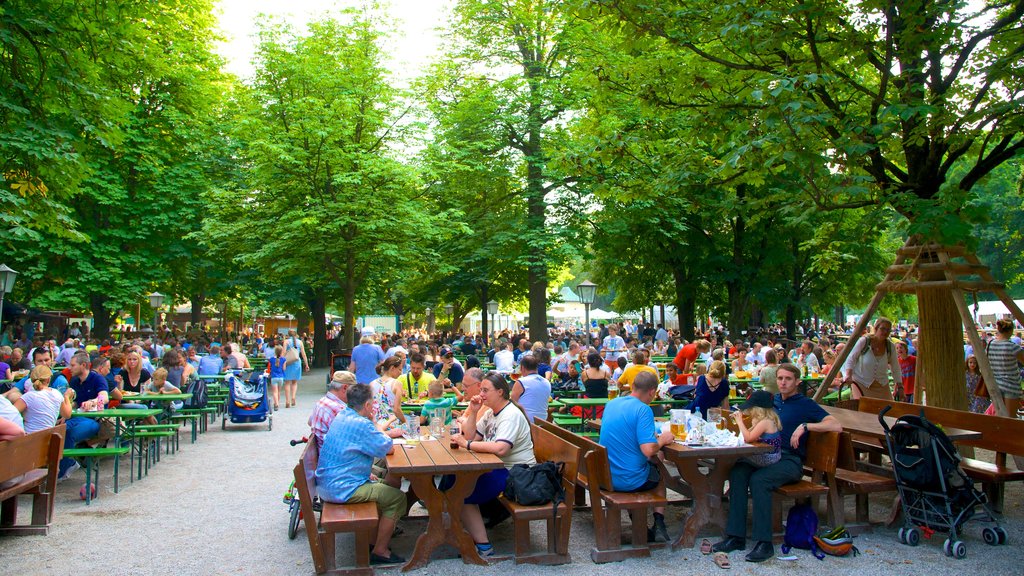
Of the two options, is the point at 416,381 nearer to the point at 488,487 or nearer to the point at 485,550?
the point at 488,487

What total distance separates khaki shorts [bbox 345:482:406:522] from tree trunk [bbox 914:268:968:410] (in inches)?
243

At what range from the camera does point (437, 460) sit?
562cm

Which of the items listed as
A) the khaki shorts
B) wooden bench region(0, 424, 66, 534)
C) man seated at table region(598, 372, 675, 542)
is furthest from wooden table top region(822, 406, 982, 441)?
wooden bench region(0, 424, 66, 534)

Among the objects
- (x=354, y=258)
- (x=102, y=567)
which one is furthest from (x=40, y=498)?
(x=354, y=258)

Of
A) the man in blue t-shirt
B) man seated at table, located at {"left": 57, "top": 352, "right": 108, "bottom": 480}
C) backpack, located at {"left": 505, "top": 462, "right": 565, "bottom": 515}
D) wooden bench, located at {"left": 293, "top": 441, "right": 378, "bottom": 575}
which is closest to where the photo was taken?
wooden bench, located at {"left": 293, "top": 441, "right": 378, "bottom": 575}

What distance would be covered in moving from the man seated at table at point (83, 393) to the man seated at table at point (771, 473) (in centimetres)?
717

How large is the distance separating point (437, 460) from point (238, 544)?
1.94m

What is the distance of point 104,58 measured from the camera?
10133 millimetres

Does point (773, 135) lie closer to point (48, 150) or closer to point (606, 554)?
point (606, 554)

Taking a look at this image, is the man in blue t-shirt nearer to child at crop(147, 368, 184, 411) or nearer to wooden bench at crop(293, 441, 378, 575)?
child at crop(147, 368, 184, 411)

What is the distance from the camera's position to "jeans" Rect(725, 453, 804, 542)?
581 cm

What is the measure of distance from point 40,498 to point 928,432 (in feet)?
24.6

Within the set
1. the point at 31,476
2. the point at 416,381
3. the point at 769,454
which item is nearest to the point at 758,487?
the point at 769,454

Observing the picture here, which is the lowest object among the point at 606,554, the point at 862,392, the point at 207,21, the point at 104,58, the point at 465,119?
the point at 606,554
